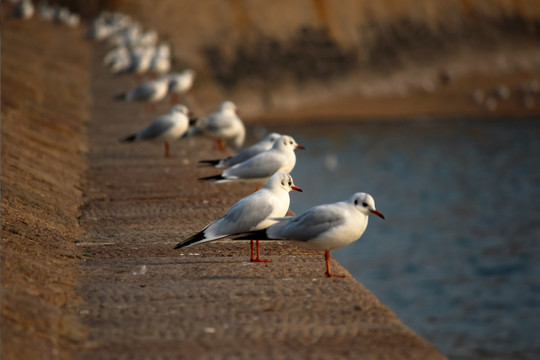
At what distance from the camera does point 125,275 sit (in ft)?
18.0

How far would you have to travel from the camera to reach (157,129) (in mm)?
10281

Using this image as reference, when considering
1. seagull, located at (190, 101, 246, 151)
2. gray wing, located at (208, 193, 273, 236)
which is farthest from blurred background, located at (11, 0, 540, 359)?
gray wing, located at (208, 193, 273, 236)

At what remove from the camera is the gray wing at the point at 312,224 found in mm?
5355

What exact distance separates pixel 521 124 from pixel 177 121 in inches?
A: 1180

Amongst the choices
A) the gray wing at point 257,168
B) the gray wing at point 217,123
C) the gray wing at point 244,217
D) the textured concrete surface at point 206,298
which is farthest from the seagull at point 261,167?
the gray wing at point 217,123

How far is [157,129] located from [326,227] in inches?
206

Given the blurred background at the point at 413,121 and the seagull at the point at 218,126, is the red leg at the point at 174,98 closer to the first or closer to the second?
the seagull at the point at 218,126

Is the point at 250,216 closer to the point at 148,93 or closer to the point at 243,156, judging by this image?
the point at 243,156

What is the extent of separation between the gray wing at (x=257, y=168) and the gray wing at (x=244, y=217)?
67.0 inches

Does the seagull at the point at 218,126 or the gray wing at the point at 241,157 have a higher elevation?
the seagull at the point at 218,126

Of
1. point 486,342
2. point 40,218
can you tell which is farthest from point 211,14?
point 40,218

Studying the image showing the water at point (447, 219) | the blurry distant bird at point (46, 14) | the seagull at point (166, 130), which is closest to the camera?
the seagull at point (166, 130)

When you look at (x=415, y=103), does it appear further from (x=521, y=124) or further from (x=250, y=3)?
(x=250, y=3)

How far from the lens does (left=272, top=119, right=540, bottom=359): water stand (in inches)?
637
